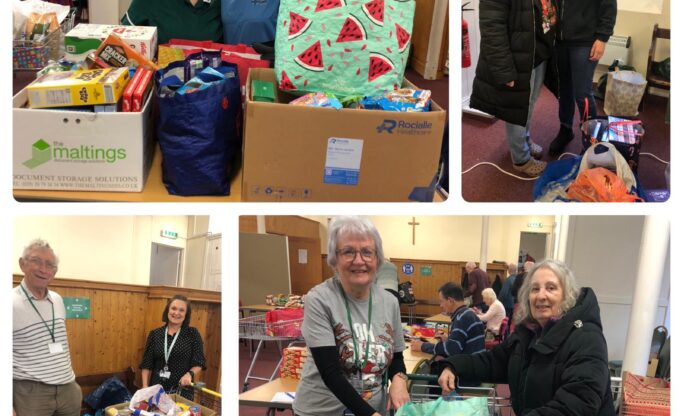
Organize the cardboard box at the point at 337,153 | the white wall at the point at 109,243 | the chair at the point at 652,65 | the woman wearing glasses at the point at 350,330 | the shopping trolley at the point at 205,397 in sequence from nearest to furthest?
the woman wearing glasses at the point at 350,330 → the cardboard box at the point at 337,153 → the shopping trolley at the point at 205,397 → the white wall at the point at 109,243 → the chair at the point at 652,65

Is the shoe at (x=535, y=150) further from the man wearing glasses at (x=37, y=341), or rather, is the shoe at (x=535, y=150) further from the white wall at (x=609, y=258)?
the man wearing glasses at (x=37, y=341)

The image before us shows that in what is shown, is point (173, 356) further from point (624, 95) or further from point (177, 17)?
point (624, 95)

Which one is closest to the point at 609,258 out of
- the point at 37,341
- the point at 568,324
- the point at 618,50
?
the point at 618,50

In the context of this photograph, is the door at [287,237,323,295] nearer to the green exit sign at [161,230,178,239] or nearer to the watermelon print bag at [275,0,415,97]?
the green exit sign at [161,230,178,239]

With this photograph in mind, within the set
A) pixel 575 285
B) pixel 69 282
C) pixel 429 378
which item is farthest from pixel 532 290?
pixel 69 282

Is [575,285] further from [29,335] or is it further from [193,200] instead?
[29,335]

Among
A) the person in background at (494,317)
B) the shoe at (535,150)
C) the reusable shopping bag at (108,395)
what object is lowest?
the reusable shopping bag at (108,395)

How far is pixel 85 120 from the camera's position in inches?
80.6

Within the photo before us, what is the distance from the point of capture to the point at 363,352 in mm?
1924

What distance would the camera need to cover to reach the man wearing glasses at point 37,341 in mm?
2672

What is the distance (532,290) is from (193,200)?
45.7 inches

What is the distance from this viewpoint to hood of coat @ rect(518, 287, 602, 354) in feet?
6.20

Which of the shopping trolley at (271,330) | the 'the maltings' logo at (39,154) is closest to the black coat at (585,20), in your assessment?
the shopping trolley at (271,330)

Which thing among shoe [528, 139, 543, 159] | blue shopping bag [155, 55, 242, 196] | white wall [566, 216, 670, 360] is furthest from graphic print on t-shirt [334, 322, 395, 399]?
white wall [566, 216, 670, 360]
